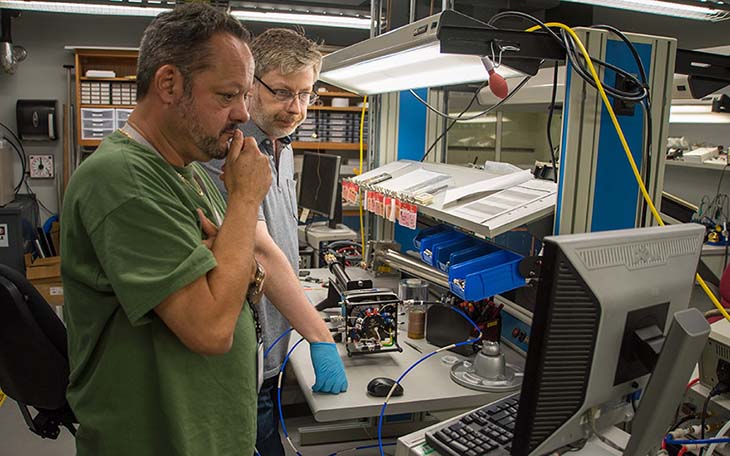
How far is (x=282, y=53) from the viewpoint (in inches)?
60.3

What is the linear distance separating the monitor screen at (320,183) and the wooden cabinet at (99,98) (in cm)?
202

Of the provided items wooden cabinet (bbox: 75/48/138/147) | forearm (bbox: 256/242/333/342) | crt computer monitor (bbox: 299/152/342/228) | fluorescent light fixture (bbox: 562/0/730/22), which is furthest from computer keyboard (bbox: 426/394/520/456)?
wooden cabinet (bbox: 75/48/138/147)

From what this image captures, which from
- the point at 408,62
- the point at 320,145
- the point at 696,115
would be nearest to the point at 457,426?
the point at 408,62

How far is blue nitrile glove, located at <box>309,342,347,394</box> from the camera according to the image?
57.2 inches

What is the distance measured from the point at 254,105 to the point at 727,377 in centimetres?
139

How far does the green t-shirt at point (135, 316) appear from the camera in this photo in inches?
33.3

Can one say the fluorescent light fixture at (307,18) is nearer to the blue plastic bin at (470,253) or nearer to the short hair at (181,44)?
the blue plastic bin at (470,253)

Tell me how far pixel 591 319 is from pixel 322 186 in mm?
2792

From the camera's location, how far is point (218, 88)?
37.3 inches

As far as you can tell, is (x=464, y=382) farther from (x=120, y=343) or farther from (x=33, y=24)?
(x=33, y=24)

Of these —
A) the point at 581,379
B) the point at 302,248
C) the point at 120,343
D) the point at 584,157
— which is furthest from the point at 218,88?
the point at 302,248

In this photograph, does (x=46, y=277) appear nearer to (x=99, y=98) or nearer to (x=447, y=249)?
(x=99, y=98)

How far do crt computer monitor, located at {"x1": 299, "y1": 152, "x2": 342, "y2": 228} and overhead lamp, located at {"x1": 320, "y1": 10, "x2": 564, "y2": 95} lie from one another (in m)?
1.24

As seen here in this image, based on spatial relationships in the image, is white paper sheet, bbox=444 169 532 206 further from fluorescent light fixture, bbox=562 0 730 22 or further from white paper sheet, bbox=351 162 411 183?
fluorescent light fixture, bbox=562 0 730 22
